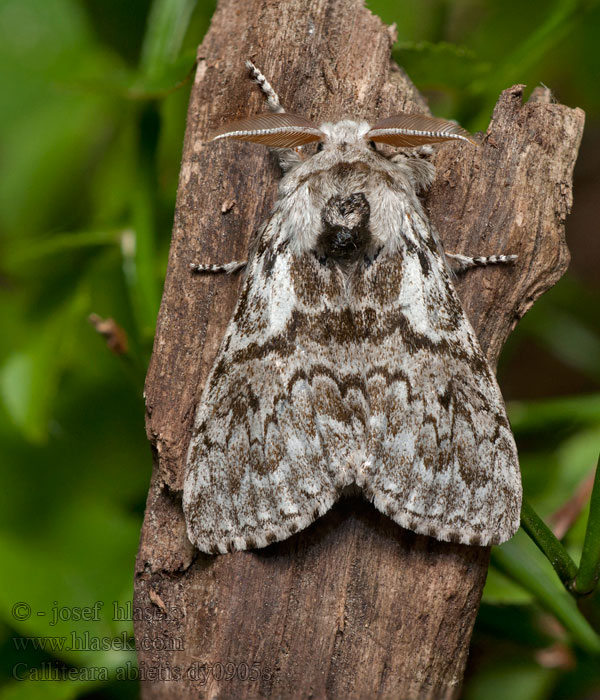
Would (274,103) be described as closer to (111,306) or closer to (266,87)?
(266,87)

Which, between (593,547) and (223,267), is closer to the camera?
(593,547)

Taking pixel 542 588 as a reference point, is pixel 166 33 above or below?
above

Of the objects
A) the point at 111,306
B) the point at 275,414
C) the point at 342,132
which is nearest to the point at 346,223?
the point at 342,132

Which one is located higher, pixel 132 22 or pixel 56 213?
pixel 132 22

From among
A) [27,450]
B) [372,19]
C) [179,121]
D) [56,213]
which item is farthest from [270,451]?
[56,213]

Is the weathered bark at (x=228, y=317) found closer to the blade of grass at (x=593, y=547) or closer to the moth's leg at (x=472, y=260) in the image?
the moth's leg at (x=472, y=260)

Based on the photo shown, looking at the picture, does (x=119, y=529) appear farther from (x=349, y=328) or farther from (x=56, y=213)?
(x=56, y=213)

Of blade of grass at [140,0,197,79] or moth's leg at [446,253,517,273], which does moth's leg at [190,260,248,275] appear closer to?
moth's leg at [446,253,517,273]

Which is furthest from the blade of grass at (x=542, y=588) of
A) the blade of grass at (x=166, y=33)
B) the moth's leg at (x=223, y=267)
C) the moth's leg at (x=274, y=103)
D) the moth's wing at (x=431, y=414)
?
the blade of grass at (x=166, y=33)
